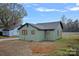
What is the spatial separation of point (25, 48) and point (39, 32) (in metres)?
0.19

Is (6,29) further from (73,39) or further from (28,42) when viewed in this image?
(73,39)

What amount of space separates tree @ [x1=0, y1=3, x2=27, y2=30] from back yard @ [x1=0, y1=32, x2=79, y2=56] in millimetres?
148

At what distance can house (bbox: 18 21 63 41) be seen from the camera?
6.31 ft

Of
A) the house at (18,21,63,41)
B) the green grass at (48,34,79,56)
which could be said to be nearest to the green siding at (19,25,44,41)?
the house at (18,21,63,41)

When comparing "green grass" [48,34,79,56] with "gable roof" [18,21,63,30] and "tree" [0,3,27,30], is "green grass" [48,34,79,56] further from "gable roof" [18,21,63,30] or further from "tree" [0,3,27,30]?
"tree" [0,3,27,30]

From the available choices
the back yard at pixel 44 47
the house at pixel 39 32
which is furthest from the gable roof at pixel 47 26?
the back yard at pixel 44 47

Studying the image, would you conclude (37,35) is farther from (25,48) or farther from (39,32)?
(25,48)

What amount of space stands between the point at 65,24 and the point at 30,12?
32 centimetres

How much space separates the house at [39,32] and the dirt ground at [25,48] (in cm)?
5

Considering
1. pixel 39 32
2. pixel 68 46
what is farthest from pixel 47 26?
pixel 68 46

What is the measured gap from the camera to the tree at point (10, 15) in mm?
1934

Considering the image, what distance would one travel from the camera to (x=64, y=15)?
1901mm

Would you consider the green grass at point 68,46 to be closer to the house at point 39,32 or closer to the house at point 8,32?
the house at point 39,32

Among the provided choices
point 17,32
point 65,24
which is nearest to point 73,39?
point 65,24
